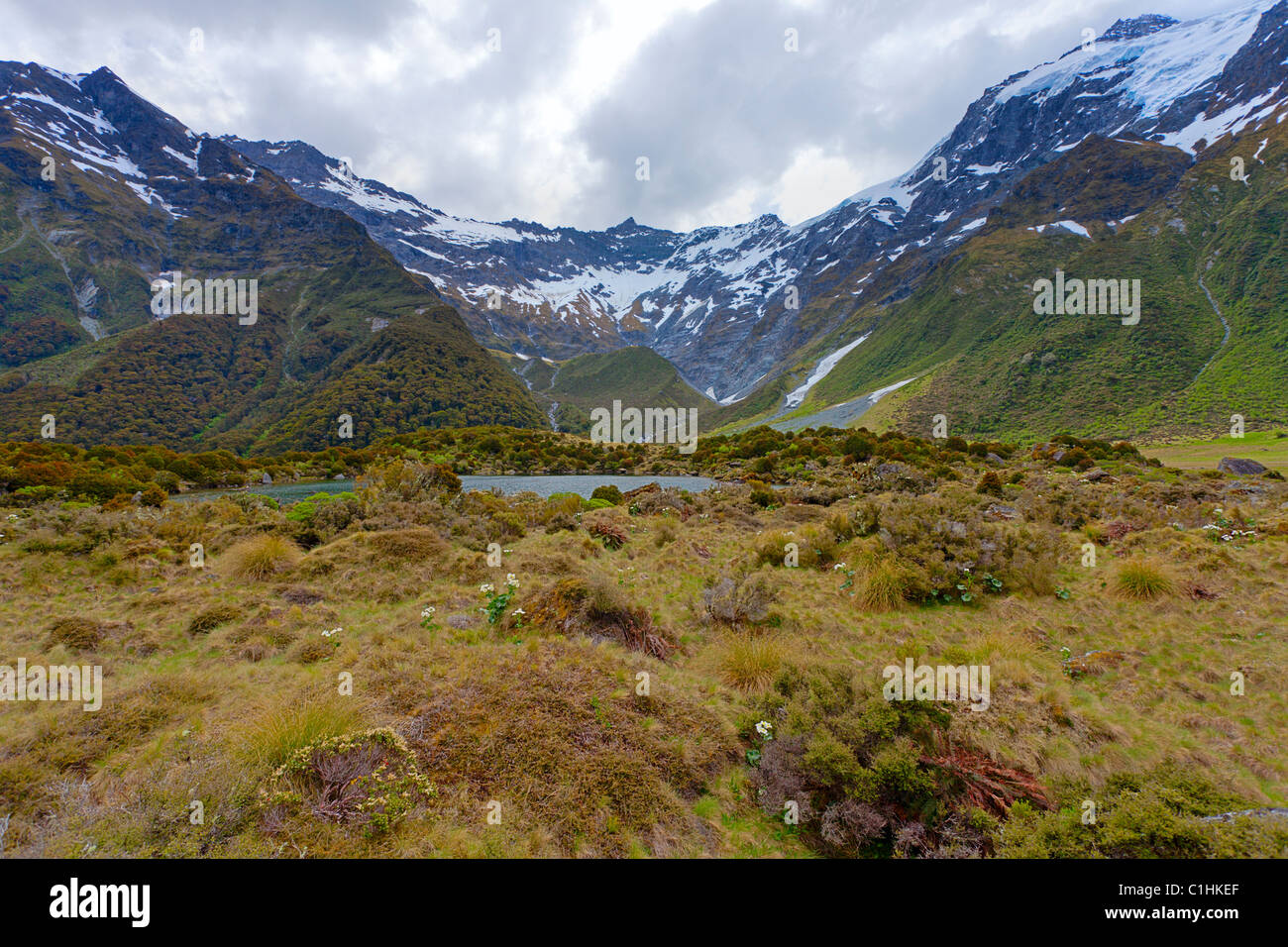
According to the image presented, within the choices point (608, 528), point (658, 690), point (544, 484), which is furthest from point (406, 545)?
point (544, 484)

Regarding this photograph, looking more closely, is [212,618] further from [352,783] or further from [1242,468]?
[1242,468]

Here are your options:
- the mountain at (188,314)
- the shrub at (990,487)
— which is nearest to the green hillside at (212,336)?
the mountain at (188,314)

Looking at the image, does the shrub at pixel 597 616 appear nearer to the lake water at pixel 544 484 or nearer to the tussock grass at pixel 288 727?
the tussock grass at pixel 288 727

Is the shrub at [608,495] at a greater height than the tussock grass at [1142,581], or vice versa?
the shrub at [608,495]

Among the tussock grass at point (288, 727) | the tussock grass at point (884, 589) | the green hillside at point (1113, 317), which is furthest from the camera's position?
the green hillside at point (1113, 317)

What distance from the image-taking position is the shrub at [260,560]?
10539mm

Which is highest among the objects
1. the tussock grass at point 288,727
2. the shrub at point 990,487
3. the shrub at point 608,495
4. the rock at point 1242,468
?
the rock at point 1242,468

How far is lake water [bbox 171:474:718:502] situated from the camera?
1346 inches

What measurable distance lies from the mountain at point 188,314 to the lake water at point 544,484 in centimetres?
4049

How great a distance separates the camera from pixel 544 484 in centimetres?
4066

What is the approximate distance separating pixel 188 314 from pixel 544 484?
391ft
